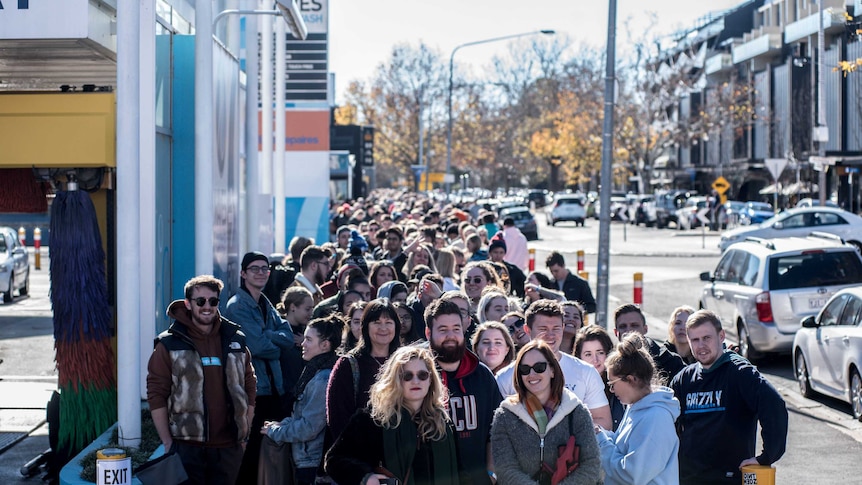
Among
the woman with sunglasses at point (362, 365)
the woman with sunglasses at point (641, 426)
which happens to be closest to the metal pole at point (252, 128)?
the woman with sunglasses at point (362, 365)

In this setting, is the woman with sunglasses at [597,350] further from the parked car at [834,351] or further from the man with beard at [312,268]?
the parked car at [834,351]

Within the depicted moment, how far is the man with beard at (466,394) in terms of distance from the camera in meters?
5.80

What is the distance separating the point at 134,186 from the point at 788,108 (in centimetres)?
6143

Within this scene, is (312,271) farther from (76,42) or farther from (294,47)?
(294,47)

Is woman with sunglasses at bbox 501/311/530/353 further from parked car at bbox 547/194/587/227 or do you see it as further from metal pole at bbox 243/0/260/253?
parked car at bbox 547/194/587/227

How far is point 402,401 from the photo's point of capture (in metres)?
5.54

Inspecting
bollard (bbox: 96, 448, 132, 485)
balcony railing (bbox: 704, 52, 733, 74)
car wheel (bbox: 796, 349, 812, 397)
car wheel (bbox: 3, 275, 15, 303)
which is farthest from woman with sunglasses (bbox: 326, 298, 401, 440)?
balcony railing (bbox: 704, 52, 733, 74)

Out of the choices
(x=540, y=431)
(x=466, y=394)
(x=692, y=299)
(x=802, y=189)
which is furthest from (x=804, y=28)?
(x=540, y=431)

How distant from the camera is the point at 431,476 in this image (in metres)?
5.60

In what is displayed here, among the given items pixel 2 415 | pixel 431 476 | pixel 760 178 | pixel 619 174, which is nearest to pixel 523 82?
pixel 619 174

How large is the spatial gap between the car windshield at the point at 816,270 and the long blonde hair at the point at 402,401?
35.7 feet

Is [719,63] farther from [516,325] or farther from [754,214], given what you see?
[516,325]

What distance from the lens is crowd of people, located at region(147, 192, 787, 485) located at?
218 inches

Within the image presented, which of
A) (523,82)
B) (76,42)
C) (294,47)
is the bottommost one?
(76,42)
